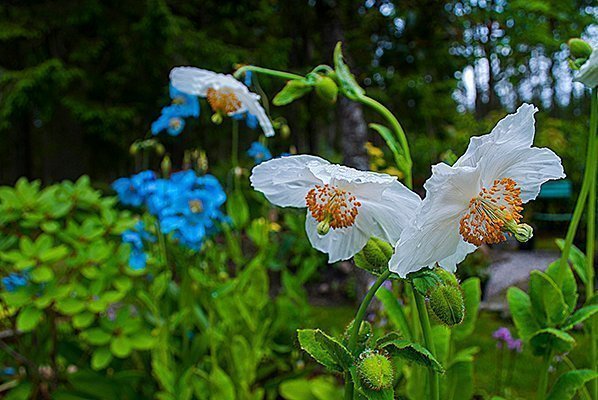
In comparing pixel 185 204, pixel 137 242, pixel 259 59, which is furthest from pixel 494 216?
pixel 259 59

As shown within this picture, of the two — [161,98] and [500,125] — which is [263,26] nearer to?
[161,98]

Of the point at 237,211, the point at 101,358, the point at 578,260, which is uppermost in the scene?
the point at 578,260

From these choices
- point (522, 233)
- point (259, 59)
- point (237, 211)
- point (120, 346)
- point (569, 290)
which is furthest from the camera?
point (259, 59)

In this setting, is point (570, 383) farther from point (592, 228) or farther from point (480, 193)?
point (480, 193)

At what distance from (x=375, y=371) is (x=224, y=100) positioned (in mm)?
558

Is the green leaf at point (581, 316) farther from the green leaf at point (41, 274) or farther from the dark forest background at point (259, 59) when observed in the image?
the dark forest background at point (259, 59)

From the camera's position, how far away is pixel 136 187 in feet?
4.79

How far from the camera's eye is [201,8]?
4.32 meters

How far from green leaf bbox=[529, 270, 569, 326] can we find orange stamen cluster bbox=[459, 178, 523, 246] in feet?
0.86

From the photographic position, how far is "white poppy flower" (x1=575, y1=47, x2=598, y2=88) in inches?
23.6

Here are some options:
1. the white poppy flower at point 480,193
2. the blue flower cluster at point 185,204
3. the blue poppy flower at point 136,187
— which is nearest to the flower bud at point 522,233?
the white poppy flower at point 480,193

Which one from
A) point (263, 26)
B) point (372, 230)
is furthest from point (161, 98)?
point (372, 230)

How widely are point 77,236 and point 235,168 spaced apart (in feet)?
1.42

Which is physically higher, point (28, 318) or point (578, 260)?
point (578, 260)
